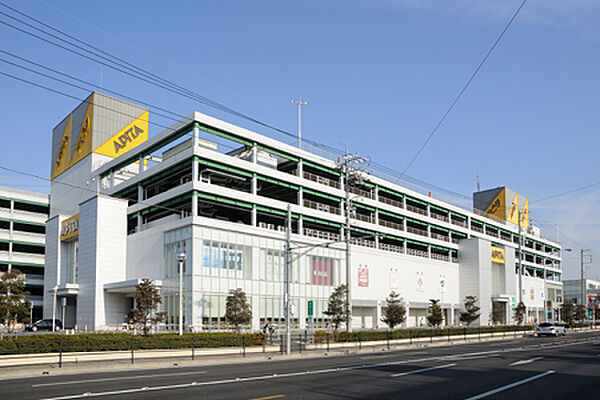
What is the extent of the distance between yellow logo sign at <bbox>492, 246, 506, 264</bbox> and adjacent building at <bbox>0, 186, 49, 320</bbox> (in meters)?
69.8

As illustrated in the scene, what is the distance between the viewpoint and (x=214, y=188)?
167ft

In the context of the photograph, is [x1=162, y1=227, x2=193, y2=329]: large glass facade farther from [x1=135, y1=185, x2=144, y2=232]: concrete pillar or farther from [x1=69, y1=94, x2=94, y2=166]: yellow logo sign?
[x1=69, y1=94, x2=94, y2=166]: yellow logo sign

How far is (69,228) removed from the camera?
61.8 metres

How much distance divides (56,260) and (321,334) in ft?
127

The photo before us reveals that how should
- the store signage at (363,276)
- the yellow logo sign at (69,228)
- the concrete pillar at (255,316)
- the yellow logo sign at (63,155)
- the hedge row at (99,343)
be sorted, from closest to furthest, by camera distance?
the hedge row at (99,343) → the concrete pillar at (255,316) → the yellow logo sign at (69,228) → the store signage at (363,276) → the yellow logo sign at (63,155)

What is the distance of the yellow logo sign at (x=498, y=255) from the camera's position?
90.1 m

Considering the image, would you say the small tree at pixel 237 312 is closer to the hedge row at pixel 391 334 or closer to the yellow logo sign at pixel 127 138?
the hedge row at pixel 391 334

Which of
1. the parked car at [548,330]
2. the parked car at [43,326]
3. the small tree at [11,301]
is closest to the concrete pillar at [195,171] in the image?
the small tree at [11,301]

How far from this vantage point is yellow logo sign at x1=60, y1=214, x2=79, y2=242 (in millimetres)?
59719

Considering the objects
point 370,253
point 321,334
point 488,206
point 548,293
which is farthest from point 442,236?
point 321,334

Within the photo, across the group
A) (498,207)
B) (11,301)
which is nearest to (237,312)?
(11,301)

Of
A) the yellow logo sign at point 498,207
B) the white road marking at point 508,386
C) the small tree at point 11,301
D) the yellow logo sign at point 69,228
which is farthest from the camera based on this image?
the yellow logo sign at point 498,207

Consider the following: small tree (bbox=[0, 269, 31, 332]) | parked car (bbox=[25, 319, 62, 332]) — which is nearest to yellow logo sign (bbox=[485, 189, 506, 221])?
parked car (bbox=[25, 319, 62, 332])

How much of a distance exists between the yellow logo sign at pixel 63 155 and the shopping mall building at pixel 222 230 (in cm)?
→ 21
